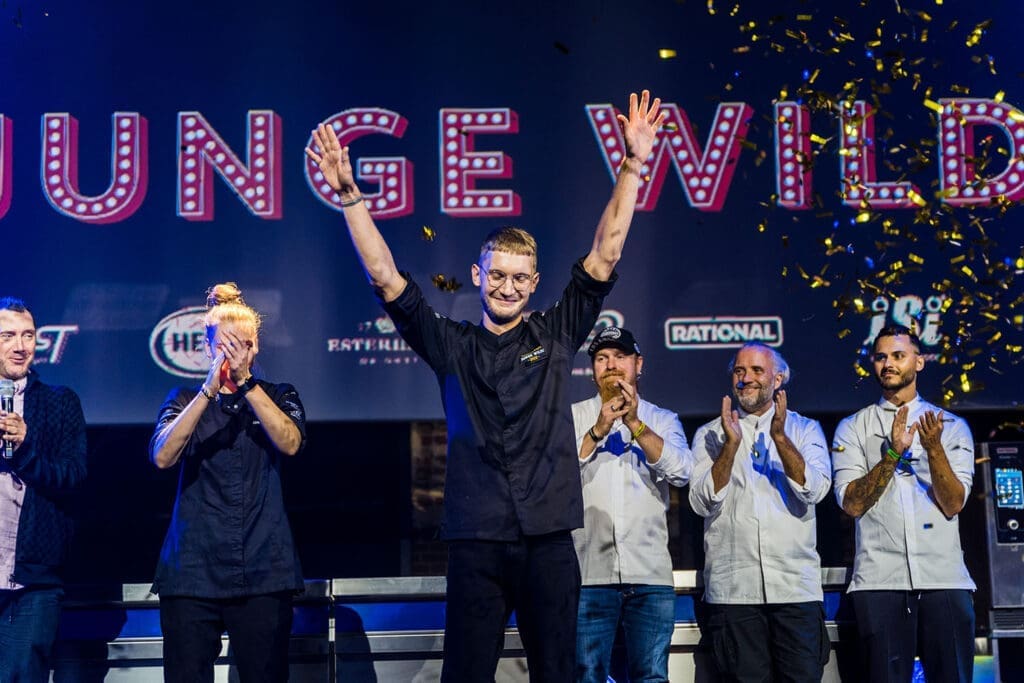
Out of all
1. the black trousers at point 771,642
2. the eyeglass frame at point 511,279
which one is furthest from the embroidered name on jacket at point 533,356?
the black trousers at point 771,642

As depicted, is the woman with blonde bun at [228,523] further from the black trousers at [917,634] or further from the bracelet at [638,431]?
the black trousers at [917,634]

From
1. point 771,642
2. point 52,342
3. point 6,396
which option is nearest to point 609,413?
point 771,642

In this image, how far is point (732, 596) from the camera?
462 centimetres

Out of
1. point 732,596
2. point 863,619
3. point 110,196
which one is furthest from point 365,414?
point 863,619

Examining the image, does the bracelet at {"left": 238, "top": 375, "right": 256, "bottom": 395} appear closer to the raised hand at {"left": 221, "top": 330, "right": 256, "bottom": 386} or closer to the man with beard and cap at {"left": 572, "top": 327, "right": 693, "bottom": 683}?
the raised hand at {"left": 221, "top": 330, "right": 256, "bottom": 386}

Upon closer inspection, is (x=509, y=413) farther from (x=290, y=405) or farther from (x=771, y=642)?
(x=771, y=642)

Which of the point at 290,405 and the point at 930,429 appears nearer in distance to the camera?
the point at 290,405

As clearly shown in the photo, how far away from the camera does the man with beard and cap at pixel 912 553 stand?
4.58m

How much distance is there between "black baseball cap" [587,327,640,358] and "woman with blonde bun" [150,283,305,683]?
1303 mm

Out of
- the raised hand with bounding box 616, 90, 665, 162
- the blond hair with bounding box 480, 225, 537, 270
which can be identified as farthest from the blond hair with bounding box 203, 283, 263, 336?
the raised hand with bounding box 616, 90, 665, 162

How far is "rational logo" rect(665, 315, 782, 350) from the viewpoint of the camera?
5.76 m

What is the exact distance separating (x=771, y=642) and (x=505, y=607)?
1901 mm

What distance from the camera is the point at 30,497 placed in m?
4.39

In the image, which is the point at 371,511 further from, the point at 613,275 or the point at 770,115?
the point at 613,275
